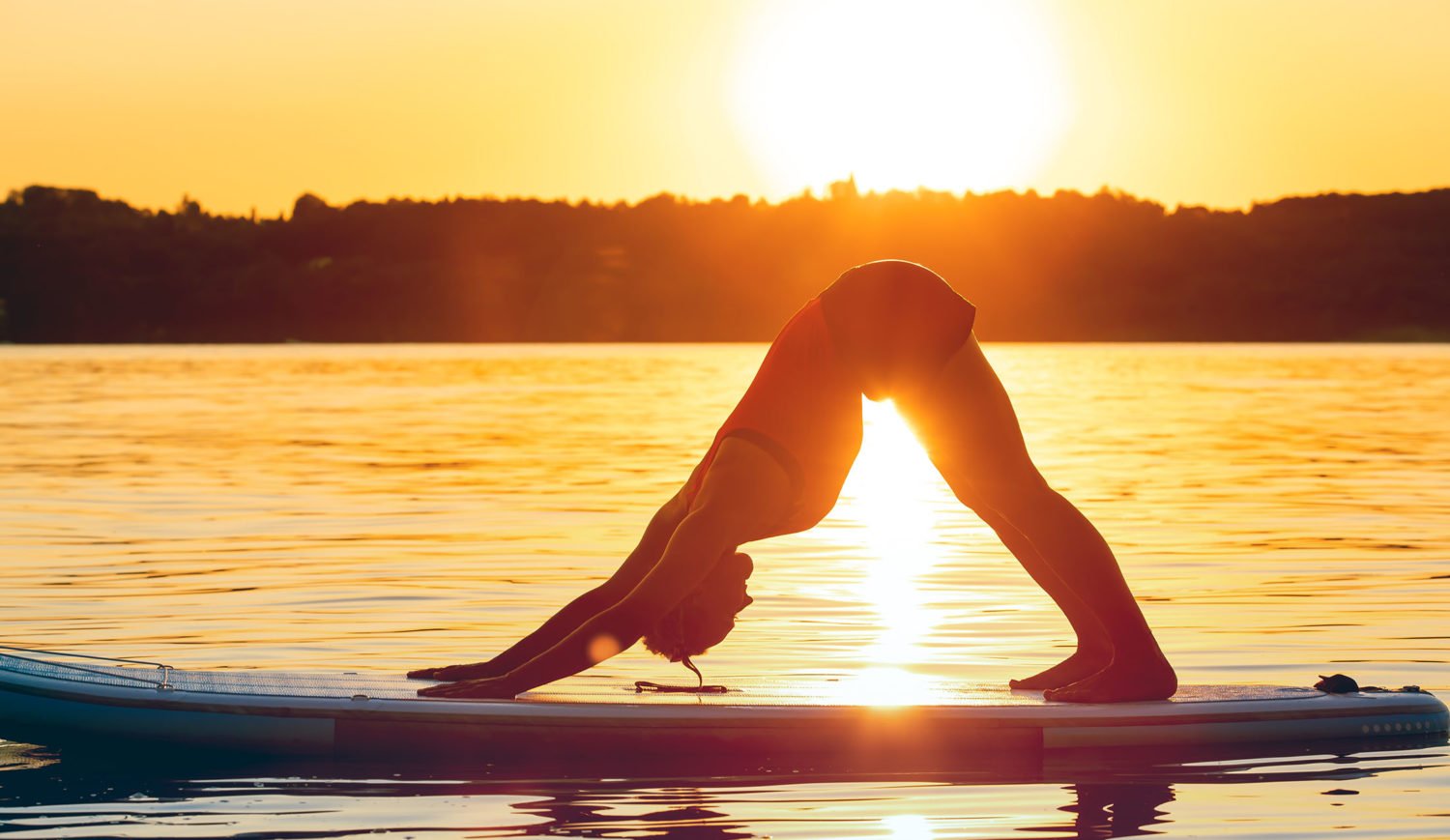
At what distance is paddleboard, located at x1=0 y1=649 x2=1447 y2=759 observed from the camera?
8.51 m

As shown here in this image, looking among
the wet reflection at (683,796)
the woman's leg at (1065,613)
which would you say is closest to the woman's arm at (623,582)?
the wet reflection at (683,796)

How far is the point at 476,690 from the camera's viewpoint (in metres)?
8.70

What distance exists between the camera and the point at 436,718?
8.50 m

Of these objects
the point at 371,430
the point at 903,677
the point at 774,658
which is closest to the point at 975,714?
the point at 903,677

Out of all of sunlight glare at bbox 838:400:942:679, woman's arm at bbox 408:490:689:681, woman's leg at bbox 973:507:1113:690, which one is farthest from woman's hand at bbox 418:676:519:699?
woman's leg at bbox 973:507:1113:690

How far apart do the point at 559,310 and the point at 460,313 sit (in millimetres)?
9003

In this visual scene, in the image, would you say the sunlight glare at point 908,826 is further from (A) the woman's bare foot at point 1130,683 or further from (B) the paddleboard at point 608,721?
(A) the woman's bare foot at point 1130,683

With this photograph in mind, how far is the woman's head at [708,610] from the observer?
7984mm

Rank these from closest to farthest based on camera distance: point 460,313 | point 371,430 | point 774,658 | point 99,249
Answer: point 774,658 → point 371,430 → point 99,249 → point 460,313

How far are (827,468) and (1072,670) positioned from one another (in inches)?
73.4

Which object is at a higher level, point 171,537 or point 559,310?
point 559,310

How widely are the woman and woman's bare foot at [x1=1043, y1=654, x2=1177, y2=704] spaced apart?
6.9 inches

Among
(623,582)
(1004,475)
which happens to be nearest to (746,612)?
(623,582)

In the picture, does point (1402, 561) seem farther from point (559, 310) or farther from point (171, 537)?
point (559, 310)
